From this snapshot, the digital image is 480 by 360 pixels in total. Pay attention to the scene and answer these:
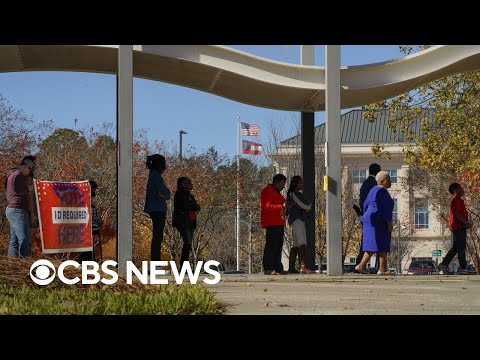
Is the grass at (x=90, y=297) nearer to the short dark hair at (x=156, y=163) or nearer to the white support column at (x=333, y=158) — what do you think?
the short dark hair at (x=156, y=163)

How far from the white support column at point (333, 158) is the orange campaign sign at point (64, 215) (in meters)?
3.54

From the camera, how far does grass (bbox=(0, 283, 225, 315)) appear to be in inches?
276

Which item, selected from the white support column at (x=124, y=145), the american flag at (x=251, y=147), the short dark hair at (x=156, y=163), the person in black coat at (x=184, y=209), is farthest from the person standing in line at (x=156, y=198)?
the american flag at (x=251, y=147)

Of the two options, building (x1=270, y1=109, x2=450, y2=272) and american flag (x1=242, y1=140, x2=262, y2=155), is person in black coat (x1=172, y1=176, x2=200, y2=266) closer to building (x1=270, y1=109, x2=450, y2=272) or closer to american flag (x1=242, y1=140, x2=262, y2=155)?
american flag (x1=242, y1=140, x2=262, y2=155)

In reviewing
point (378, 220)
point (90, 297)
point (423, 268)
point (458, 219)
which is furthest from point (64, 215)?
point (423, 268)

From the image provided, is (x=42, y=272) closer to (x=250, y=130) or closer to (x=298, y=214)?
(x=298, y=214)

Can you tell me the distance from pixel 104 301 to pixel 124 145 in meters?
6.02

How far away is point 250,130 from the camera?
48312 millimetres

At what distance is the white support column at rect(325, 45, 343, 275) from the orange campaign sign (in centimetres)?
354

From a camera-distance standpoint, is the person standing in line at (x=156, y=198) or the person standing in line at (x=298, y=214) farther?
the person standing in line at (x=298, y=214)

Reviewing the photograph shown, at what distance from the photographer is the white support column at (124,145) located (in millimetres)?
13203

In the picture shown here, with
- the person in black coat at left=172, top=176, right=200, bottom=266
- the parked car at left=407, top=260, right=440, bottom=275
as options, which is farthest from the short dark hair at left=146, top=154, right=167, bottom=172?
the parked car at left=407, top=260, right=440, bottom=275
